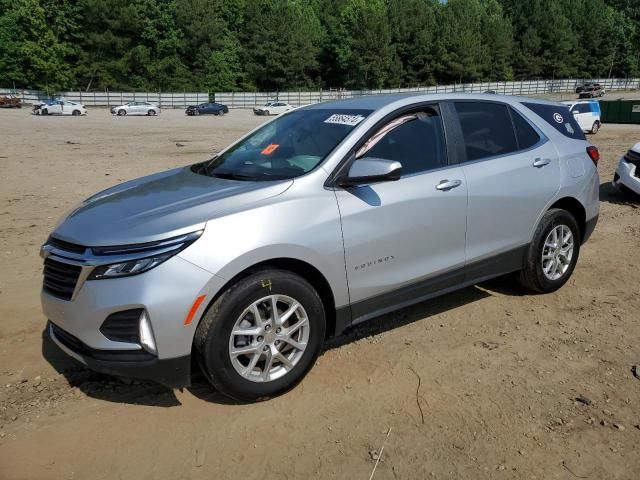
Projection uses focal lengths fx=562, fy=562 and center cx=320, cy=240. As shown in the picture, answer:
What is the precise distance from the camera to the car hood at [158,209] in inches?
119

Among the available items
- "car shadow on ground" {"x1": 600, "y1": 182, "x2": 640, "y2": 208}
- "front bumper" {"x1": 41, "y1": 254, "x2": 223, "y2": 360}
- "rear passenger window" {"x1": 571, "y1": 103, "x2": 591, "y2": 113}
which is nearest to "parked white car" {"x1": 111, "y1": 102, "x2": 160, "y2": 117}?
"rear passenger window" {"x1": 571, "y1": 103, "x2": 591, "y2": 113}

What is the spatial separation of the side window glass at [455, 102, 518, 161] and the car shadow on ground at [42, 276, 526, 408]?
4.36 feet

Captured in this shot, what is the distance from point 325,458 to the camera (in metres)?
2.87

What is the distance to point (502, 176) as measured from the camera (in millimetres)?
4359

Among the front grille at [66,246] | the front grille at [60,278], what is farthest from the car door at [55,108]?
the front grille at [60,278]

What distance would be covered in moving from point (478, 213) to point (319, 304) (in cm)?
154

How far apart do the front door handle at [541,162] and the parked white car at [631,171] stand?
15.5 feet

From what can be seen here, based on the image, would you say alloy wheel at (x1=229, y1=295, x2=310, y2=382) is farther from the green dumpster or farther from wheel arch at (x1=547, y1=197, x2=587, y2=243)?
the green dumpster

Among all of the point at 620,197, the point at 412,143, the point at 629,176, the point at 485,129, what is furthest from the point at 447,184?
the point at 620,197

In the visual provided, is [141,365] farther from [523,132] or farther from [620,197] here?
[620,197]

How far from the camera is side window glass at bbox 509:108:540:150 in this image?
4.68 metres

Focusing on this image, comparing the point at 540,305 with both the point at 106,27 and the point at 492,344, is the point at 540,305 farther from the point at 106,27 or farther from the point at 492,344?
the point at 106,27

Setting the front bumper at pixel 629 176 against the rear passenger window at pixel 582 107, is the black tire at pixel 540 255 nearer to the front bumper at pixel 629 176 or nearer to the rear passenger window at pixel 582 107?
the front bumper at pixel 629 176

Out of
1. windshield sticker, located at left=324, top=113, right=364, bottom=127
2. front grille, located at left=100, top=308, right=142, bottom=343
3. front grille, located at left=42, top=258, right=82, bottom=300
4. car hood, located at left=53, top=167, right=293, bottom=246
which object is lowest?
front grille, located at left=100, top=308, right=142, bottom=343
